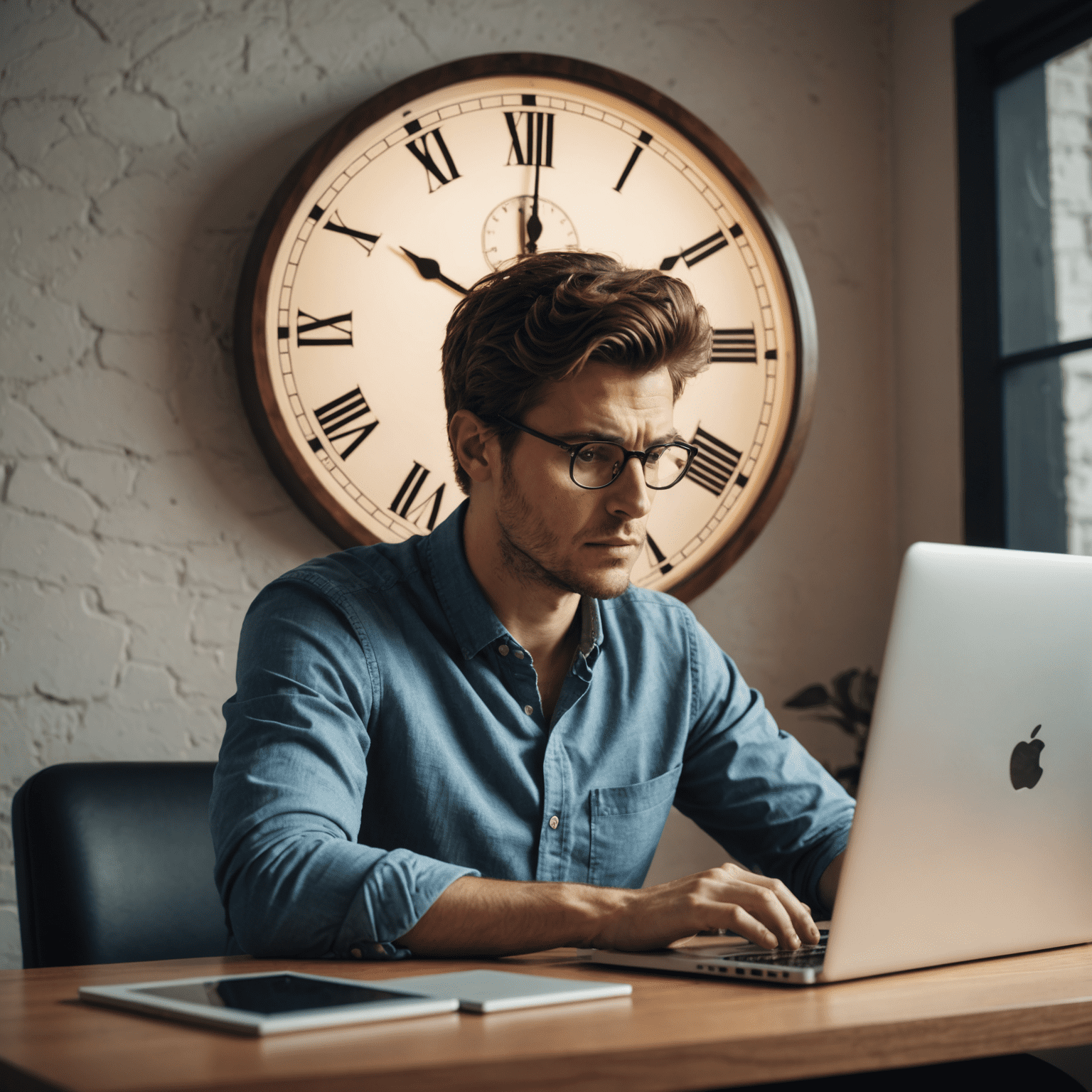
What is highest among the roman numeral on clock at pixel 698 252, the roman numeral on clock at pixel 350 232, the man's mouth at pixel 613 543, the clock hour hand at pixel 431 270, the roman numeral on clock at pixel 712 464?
the roman numeral on clock at pixel 698 252

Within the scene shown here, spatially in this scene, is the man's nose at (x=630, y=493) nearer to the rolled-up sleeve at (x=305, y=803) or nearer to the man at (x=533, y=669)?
the man at (x=533, y=669)

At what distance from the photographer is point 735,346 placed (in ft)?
7.85

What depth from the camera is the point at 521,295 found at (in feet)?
5.23

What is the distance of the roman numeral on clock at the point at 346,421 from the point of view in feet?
6.90

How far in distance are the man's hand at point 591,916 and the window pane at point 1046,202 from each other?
159 centimetres

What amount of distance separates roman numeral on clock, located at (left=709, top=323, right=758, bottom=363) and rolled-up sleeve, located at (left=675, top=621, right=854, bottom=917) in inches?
32.5

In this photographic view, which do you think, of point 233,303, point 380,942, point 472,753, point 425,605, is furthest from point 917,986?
point 233,303

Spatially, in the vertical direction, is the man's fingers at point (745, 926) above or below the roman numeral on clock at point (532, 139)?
below

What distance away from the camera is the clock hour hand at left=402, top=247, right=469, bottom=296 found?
2189mm

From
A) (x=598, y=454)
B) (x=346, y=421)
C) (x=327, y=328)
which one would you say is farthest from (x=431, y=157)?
(x=598, y=454)

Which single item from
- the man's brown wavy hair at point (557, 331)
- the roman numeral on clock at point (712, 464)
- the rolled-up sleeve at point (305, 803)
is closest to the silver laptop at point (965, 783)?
the rolled-up sleeve at point (305, 803)

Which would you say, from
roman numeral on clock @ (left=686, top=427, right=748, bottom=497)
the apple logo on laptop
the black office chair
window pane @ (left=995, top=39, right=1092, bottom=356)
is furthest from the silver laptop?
window pane @ (left=995, top=39, right=1092, bottom=356)

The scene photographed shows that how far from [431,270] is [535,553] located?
34.7 inches

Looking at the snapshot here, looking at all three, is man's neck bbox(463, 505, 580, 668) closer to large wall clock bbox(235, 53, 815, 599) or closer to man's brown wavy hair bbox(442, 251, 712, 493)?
man's brown wavy hair bbox(442, 251, 712, 493)
